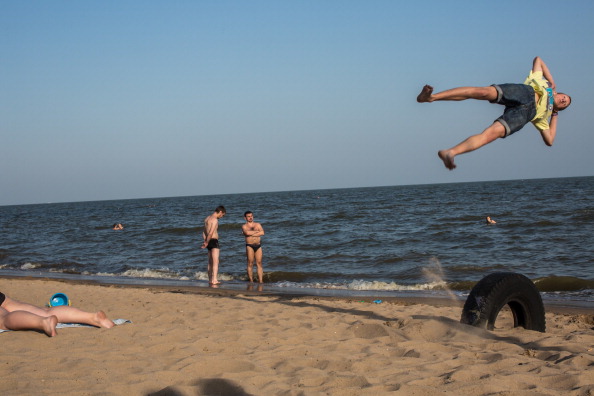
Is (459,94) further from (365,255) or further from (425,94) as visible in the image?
(365,255)

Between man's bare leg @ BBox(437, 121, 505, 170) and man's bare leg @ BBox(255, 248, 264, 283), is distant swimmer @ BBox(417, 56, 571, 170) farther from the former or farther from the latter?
man's bare leg @ BBox(255, 248, 264, 283)

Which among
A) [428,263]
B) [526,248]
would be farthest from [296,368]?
[526,248]

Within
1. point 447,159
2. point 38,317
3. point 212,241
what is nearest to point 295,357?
point 447,159

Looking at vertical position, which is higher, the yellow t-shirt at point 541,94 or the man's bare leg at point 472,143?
the yellow t-shirt at point 541,94

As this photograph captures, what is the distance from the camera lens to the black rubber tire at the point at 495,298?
6.17m

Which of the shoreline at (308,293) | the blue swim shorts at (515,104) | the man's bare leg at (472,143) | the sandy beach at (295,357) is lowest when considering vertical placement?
the shoreline at (308,293)

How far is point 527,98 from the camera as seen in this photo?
6.08 m

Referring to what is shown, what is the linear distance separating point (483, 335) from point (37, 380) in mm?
4412

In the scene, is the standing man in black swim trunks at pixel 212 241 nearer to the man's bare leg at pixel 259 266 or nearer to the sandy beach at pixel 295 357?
the man's bare leg at pixel 259 266

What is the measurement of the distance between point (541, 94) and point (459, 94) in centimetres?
116

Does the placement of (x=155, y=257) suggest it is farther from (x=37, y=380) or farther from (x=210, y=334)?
(x=37, y=380)

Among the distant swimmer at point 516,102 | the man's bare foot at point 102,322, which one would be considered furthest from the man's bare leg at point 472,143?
the man's bare foot at point 102,322

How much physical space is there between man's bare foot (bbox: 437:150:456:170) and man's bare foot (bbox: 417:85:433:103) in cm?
55

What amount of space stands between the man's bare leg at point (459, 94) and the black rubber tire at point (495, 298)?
203 cm
